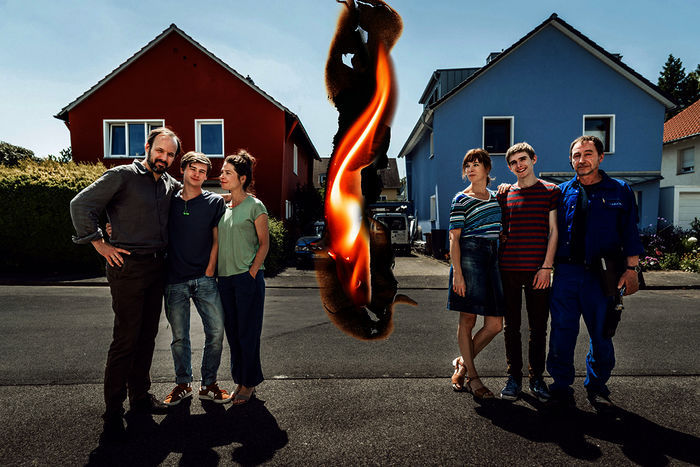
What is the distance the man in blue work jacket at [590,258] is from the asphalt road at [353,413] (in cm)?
31

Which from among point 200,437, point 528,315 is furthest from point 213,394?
point 528,315

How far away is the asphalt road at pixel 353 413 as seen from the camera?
258 centimetres

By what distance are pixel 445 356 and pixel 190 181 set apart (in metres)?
3.24

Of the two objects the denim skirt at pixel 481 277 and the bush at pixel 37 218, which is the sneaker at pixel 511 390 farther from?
the bush at pixel 37 218

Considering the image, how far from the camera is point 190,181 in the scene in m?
3.19

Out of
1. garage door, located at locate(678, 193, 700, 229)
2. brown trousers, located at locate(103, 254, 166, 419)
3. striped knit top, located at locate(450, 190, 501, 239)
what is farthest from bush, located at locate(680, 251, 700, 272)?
brown trousers, located at locate(103, 254, 166, 419)

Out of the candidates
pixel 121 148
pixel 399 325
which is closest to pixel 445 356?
pixel 399 325

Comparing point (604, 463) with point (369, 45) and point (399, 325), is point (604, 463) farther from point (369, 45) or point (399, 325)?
point (399, 325)

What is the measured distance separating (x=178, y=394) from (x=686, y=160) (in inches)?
1134

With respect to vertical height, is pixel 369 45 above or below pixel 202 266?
above

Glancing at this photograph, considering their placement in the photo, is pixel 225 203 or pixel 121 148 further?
pixel 121 148

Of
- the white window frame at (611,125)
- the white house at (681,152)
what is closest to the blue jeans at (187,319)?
the white window frame at (611,125)

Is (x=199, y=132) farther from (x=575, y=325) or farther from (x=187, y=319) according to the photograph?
(x=575, y=325)

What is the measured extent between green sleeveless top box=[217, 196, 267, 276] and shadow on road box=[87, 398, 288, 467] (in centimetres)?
110
